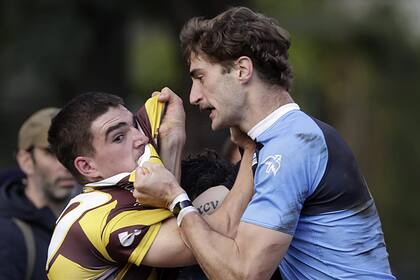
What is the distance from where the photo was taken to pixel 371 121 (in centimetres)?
2194

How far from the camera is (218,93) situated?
14.7 ft

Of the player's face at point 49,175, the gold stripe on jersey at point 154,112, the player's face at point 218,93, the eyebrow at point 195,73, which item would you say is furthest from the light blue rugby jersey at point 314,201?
the player's face at point 49,175

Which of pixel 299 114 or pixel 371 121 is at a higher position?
pixel 299 114

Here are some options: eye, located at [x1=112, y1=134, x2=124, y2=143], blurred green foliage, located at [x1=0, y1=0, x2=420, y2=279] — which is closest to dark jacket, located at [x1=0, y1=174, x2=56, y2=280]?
eye, located at [x1=112, y1=134, x2=124, y2=143]

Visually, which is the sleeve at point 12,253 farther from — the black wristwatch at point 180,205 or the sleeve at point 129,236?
the black wristwatch at point 180,205

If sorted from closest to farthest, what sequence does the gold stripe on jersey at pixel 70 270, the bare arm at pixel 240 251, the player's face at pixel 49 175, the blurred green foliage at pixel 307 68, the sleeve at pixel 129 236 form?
1. the bare arm at pixel 240 251
2. the sleeve at pixel 129 236
3. the gold stripe on jersey at pixel 70 270
4. the player's face at pixel 49 175
5. the blurred green foliage at pixel 307 68

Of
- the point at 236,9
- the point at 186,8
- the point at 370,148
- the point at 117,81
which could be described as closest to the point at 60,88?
the point at 117,81

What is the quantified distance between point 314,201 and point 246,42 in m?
0.76

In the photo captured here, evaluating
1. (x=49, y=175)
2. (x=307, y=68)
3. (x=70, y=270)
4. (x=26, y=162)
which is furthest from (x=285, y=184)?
(x=307, y=68)

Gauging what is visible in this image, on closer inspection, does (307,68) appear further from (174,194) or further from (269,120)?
(174,194)

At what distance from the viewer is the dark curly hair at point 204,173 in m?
4.71

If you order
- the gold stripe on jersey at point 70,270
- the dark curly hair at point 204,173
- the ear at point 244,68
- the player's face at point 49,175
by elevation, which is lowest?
the player's face at point 49,175

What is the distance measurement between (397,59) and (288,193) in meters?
18.4

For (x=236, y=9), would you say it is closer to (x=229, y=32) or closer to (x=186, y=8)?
(x=229, y=32)
